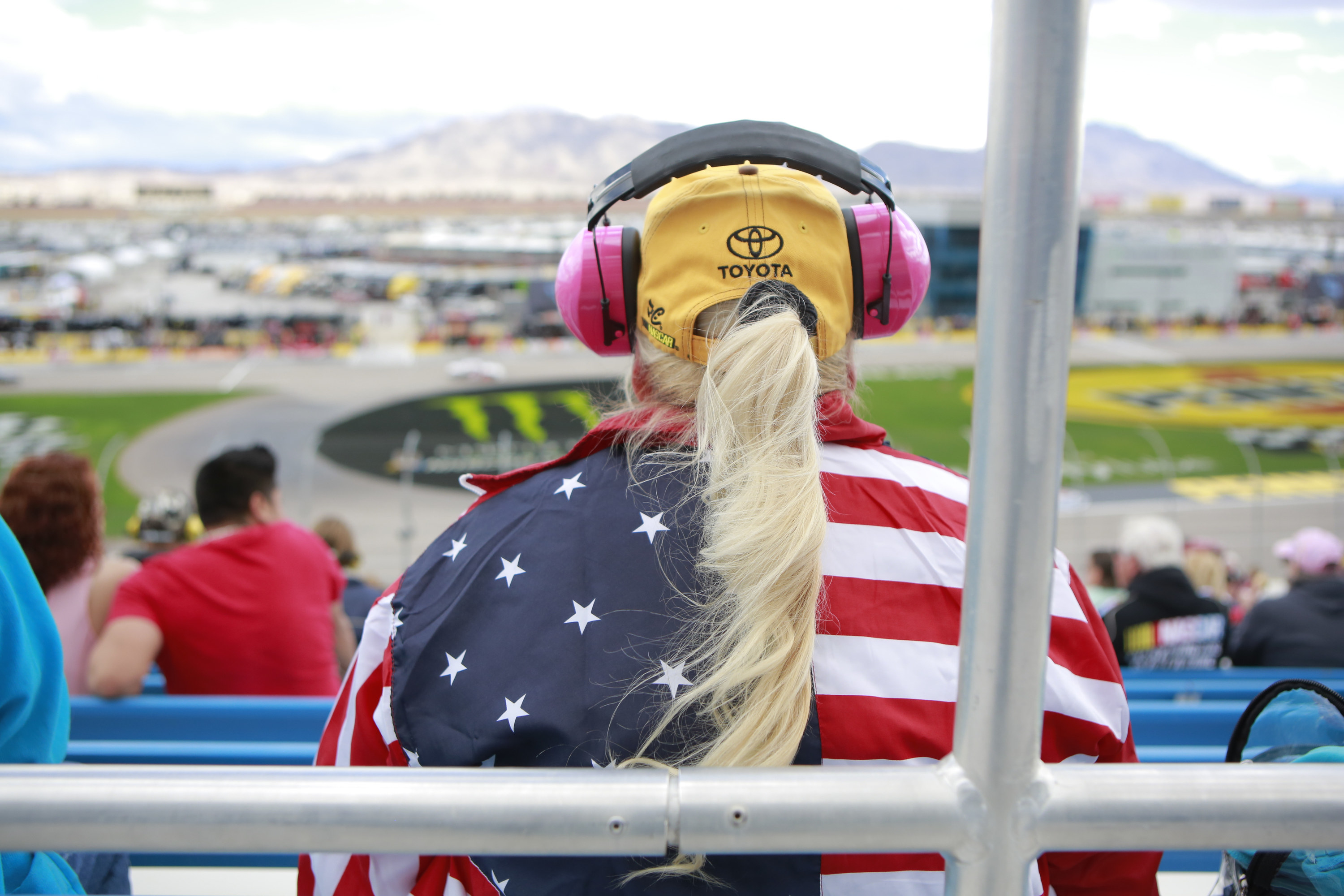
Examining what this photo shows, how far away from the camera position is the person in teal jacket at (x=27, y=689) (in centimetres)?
106

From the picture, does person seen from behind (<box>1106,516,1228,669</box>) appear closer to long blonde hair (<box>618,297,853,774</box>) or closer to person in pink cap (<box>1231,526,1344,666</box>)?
person in pink cap (<box>1231,526,1344,666</box>)

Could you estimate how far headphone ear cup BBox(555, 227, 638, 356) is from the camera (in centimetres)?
142

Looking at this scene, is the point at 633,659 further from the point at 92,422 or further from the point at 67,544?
the point at 92,422

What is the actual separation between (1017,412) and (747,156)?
77 centimetres

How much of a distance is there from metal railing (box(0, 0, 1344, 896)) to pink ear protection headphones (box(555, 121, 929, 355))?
713 mm

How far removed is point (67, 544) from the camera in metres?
2.46

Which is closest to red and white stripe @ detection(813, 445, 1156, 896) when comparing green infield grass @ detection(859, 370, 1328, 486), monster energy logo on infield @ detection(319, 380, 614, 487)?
monster energy logo on infield @ detection(319, 380, 614, 487)

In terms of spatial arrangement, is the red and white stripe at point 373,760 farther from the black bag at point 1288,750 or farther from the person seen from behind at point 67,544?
the person seen from behind at point 67,544

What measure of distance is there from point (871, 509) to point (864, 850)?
49 cm

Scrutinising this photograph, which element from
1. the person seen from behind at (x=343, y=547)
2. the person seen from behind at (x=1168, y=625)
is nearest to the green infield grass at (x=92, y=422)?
the person seen from behind at (x=343, y=547)

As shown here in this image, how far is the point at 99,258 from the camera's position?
190 feet

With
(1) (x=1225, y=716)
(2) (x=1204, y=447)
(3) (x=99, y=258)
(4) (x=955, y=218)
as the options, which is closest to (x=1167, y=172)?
(4) (x=955, y=218)

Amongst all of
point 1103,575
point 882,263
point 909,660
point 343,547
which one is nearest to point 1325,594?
point 1103,575

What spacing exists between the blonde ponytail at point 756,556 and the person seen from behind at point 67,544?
2145 millimetres
